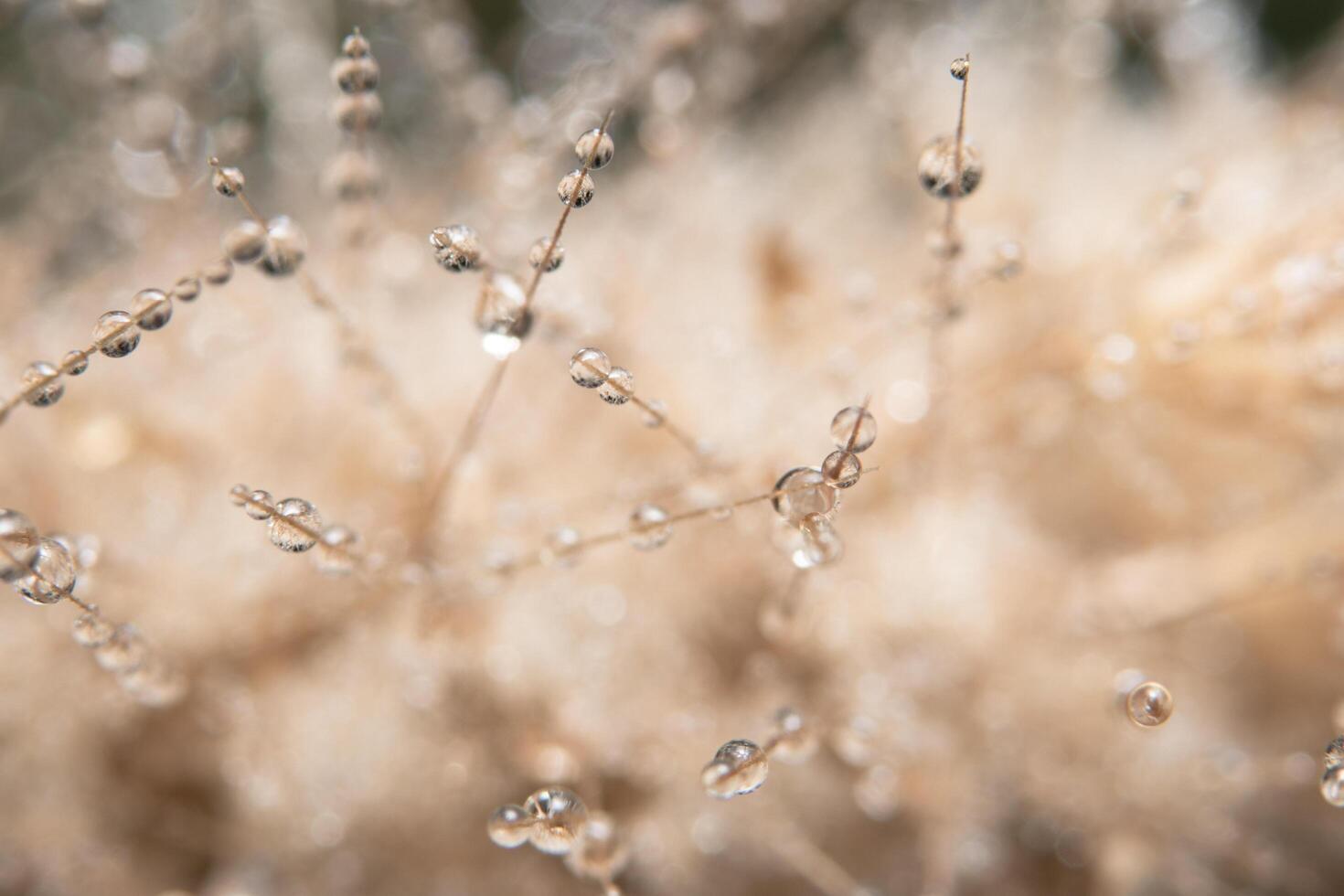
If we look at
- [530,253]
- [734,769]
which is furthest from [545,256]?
[734,769]

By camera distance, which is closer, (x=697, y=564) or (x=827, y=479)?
(x=827, y=479)

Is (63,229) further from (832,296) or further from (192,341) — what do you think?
(832,296)

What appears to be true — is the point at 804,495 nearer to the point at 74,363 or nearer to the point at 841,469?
the point at 841,469

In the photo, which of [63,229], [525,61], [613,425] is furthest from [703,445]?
[525,61]

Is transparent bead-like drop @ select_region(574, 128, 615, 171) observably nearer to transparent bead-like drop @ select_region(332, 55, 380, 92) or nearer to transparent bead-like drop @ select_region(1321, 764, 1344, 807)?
transparent bead-like drop @ select_region(332, 55, 380, 92)

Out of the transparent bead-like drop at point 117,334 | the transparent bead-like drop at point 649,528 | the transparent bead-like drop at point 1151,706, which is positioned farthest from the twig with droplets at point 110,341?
the transparent bead-like drop at point 1151,706

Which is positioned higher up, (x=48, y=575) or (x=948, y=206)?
(x=948, y=206)
